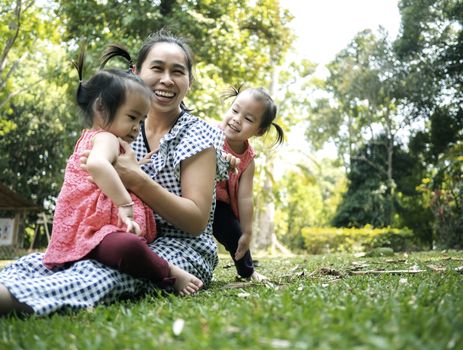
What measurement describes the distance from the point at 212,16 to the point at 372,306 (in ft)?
38.5

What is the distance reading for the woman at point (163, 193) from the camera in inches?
79.6

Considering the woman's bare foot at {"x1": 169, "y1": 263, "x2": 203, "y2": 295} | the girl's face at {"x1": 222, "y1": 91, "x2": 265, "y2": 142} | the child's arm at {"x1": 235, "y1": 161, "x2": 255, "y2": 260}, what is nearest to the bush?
the girl's face at {"x1": 222, "y1": 91, "x2": 265, "y2": 142}

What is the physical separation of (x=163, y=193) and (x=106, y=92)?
0.57m

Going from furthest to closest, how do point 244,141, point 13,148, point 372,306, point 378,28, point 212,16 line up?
point 378,28, point 13,148, point 212,16, point 244,141, point 372,306

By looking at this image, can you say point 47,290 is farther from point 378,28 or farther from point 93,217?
point 378,28

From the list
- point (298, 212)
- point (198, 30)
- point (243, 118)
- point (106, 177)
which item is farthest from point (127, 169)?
point (298, 212)

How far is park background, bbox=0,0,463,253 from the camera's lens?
11.9 meters

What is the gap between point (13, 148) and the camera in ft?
59.7

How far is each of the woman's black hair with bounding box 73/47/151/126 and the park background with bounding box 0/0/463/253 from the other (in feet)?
5.08

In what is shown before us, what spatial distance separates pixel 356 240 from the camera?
15.3 metres

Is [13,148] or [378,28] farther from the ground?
[378,28]

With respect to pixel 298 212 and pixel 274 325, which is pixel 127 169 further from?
pixel 298 212

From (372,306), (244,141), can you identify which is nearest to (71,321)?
(372,306)

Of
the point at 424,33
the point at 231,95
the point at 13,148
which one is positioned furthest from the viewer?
the point at 424,33
